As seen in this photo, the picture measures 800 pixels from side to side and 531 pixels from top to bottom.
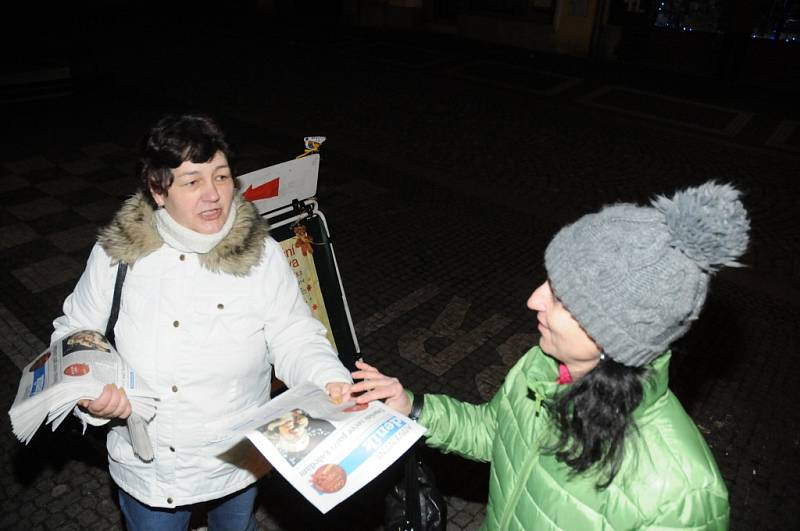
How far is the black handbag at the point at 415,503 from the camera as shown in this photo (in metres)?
2.12

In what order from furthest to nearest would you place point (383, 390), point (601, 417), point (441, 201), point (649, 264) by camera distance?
point (441, 201) < point (383, 390) < point (601, 417) < point (649, 264)

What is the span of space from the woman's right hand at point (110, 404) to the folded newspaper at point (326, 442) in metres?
0.49

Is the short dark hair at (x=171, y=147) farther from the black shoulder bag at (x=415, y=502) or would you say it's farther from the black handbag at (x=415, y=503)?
the black handbag at (x=415, y=503)

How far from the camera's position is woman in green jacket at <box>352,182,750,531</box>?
1.44 metres

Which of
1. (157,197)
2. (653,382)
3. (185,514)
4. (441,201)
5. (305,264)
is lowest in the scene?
(441,201)

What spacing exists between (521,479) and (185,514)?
148 centimetres

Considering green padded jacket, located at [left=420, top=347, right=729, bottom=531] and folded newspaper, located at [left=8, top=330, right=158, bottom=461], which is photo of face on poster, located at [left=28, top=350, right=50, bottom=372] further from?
green padded jacket, located at [left=420, top=347, right=729, bottom=531]

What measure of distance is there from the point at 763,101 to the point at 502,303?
11054mm

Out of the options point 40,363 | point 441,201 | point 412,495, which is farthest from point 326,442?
point 441,201

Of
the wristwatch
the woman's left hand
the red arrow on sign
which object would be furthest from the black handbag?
the red arrow on sign

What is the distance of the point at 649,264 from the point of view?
145cm

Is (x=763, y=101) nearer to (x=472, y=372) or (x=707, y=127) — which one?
(x=707, y=127)

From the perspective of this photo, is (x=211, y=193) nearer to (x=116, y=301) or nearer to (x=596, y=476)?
(x=116, y=301)

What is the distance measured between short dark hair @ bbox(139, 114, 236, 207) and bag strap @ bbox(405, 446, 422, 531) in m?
1.34
